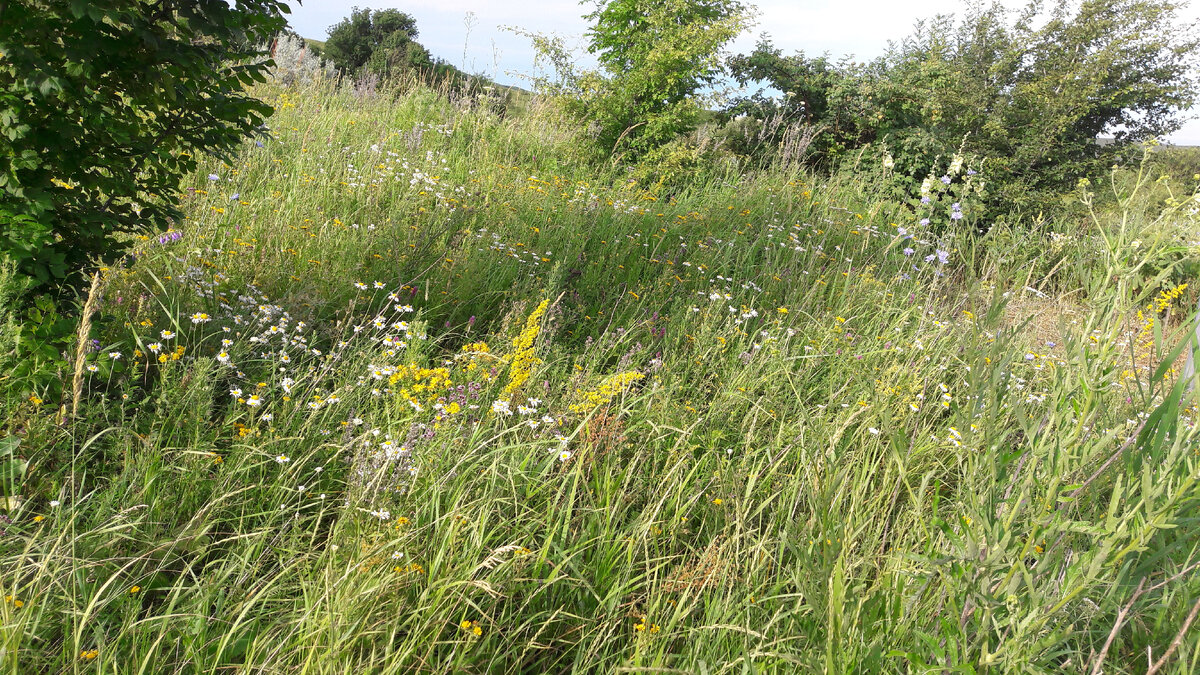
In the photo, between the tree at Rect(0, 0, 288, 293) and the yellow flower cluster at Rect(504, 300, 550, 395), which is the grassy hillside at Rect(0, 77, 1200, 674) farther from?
the tree at Rect(0, 0, 288, 293)

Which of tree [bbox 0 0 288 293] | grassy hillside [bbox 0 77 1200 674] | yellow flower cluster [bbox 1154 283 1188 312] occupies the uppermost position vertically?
yellow flower cluster [bbox 1154 283 1188 312]

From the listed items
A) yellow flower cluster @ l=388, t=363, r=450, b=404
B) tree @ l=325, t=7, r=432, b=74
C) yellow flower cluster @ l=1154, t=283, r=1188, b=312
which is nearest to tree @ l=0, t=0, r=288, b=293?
yellow flower cluster @ l=388, t=363, r=450, b=404

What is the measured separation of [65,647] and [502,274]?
2530mm

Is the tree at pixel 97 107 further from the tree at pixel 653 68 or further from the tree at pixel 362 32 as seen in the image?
the tree at pixel 362 32

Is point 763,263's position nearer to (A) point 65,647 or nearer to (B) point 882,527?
(B) point 882,527

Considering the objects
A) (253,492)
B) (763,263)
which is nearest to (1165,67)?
(763,263)

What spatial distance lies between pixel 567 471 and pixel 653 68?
6.99 m

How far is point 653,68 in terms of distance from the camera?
8258 millimetres

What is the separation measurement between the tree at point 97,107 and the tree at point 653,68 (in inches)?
246

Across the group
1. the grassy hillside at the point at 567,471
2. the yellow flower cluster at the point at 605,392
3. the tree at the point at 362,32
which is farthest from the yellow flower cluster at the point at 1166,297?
the tree at the point at 362,32

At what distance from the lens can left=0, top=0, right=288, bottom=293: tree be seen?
1890mm

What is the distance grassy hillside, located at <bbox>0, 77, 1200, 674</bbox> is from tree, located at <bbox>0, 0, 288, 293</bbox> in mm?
325

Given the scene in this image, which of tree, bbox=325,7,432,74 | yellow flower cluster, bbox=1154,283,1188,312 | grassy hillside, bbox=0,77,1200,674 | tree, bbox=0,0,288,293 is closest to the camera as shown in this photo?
grassy hillside, bbox=0,77,1200,674

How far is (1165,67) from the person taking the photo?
11703 millimetres
